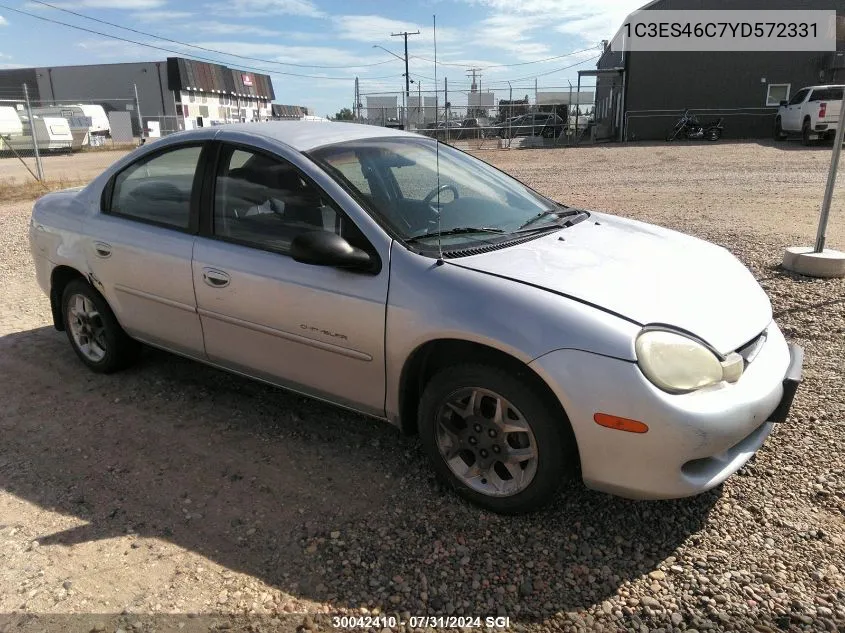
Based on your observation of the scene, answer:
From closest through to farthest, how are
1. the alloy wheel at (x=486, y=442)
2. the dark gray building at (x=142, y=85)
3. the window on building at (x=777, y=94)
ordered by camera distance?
1. the alloy wheel at (x=486, y=442)
2. the window on building at (x=777, y=94)
3. the dark gray building at (x=142, y=85)

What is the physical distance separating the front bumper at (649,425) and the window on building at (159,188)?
235 centimetres

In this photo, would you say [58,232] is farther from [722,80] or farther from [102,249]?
[722,80]

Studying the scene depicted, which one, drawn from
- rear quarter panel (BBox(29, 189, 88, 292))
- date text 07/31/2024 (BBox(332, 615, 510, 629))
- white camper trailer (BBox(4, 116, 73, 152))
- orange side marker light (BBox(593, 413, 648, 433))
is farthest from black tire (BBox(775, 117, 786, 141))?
white camper trailer (BBox(4, 116, 73, 152))

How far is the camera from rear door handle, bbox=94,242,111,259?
156 inches

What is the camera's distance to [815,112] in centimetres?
2056

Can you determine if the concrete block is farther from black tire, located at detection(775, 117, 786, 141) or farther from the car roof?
black tire, located at detection(775, 117, 786, 141)

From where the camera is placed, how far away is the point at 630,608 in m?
2.34

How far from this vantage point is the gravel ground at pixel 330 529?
2369 mm

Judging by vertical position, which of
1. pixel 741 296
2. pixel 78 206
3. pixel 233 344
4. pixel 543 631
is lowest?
pixel 543 631

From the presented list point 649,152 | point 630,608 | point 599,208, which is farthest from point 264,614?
point 649,152

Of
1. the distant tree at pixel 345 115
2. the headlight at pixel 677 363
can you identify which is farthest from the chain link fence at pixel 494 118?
the headlight at pixel 677 363

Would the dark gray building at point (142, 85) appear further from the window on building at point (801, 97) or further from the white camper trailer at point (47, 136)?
the window on building at point (801, 97)

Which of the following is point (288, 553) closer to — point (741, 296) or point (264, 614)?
point (264, 614)

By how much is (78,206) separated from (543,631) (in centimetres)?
383
